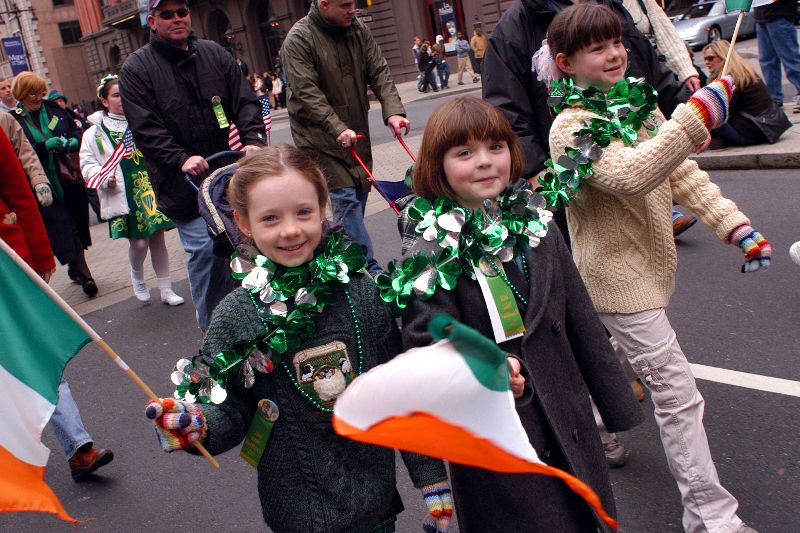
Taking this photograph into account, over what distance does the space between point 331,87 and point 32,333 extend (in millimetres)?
3285

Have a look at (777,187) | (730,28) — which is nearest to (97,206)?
(777,187)

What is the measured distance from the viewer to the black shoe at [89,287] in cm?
790

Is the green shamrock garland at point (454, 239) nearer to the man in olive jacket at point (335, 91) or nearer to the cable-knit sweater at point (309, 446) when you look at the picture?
the cable-knit sweater at point (309, 446)

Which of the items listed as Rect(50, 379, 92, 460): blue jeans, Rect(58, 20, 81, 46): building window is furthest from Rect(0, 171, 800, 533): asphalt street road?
Rect(58, 20, 81, 46): building window

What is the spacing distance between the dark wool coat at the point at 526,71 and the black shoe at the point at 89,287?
5.56m

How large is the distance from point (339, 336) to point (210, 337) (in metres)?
0.34

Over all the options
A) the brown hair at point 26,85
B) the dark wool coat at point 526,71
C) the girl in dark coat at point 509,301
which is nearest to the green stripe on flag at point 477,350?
the girl in dark coat at point 509,301

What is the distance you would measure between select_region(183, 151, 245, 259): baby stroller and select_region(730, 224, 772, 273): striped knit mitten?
5.49 feet

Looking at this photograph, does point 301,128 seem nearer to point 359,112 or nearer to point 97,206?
point 359,112

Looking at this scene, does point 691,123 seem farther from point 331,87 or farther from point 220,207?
point 331,87

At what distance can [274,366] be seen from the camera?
2172mm

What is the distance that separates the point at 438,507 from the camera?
6.98 ft

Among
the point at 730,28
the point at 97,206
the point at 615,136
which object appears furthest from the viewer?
the point at 730,28

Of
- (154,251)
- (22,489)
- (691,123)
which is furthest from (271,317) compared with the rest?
(154,251)
